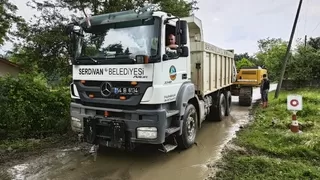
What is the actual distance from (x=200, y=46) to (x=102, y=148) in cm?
334

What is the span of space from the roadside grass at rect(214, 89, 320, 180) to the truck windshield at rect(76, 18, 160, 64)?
8.04 ft

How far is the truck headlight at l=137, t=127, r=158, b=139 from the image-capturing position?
14.4ft

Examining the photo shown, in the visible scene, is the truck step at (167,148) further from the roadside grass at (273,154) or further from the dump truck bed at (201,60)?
the dump truck bed at (201,60)

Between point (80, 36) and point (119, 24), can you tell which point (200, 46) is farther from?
point (80, 36)

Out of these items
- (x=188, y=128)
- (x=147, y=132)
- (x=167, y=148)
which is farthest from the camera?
(x=188, y=128)

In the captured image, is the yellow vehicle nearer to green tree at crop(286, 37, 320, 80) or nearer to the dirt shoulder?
the dirt shoulder

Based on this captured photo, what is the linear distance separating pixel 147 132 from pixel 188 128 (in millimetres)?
1433

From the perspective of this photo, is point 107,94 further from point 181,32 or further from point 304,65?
point 304,65

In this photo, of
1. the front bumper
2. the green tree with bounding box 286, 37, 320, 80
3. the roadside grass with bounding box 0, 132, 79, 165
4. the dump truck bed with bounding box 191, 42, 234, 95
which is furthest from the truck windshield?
the green tree with bounding box 286, 37, 320, 80

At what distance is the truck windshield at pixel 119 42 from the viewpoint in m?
4.45

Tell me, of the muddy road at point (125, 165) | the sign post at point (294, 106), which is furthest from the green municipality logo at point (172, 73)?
the sign post at point (294, 106)

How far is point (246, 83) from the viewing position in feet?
39.8

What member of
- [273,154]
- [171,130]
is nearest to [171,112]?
[171,130]

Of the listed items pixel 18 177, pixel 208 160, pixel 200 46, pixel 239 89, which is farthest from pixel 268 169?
pixel 239 89
